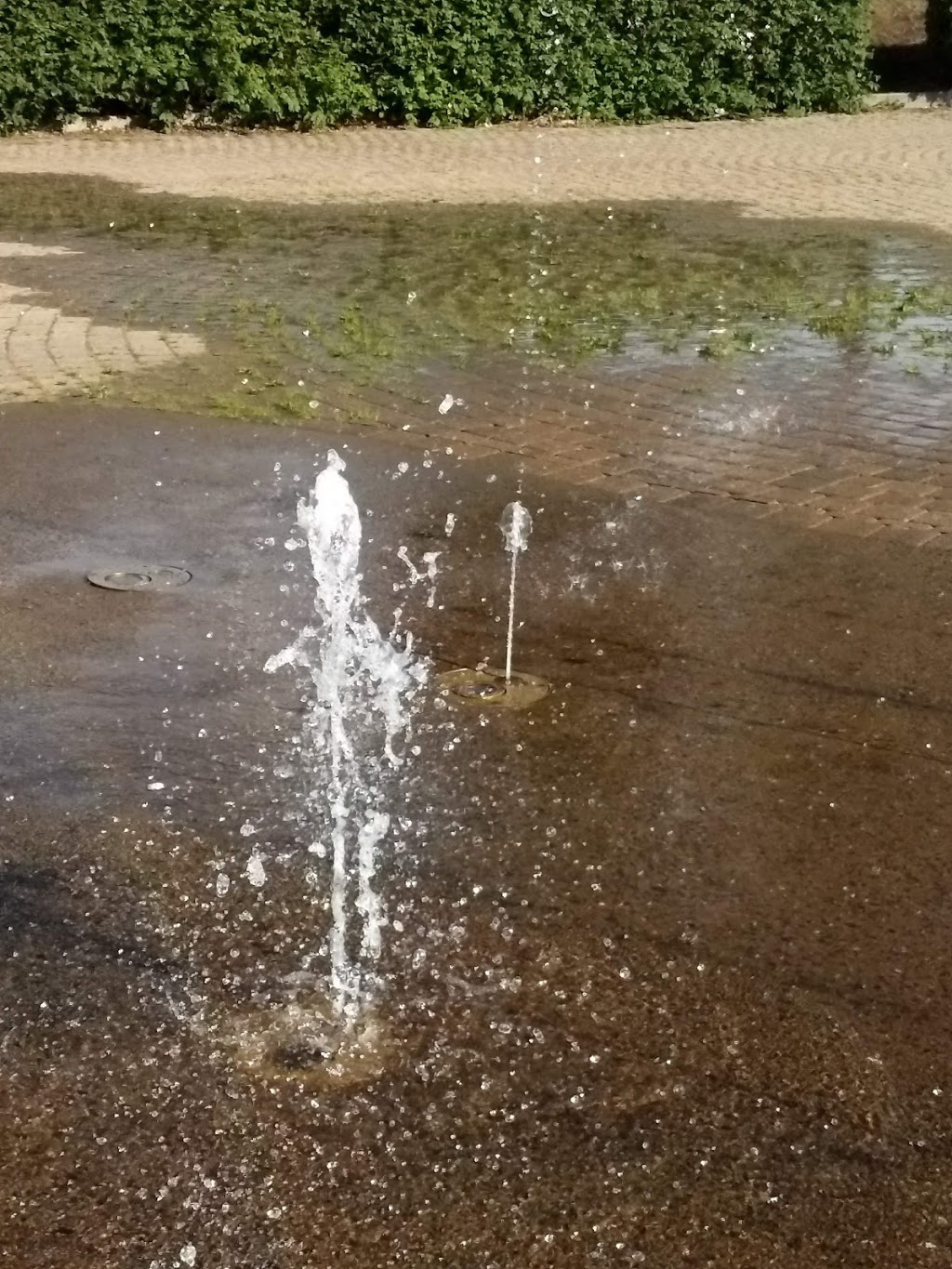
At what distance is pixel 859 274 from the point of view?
1192cm

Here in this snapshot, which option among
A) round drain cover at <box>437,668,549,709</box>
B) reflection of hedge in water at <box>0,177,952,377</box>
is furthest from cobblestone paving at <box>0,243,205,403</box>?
round drain cover at <box>437,668,549,709</box>

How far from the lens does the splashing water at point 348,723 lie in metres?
3.84

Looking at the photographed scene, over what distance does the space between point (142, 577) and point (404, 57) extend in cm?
1508

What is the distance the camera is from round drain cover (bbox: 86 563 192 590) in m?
5.86

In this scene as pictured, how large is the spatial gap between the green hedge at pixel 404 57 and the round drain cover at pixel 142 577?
14220 mm

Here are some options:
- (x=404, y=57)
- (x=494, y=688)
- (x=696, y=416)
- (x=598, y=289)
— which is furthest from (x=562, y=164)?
(x=494, y=688)

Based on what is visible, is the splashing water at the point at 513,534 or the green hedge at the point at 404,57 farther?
the green hedge at the point at 404,57

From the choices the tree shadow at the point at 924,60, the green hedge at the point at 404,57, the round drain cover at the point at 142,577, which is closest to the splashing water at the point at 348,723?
the round drain cover at the point at 142,577

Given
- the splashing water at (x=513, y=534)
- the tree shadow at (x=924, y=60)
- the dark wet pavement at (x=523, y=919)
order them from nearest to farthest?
the dark wet pavement at (x=523, y=919), the splashing water at (x=513, y=534), the tree shadow at (x=924, y=60)

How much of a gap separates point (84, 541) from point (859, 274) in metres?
7.26

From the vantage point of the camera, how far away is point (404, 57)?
19.6m

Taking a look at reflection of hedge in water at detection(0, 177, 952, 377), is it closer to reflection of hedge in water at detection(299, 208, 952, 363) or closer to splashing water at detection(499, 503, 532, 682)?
reflection of hedge in water at detection(299, 208, 952, 363)

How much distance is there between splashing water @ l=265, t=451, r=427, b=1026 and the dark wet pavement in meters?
0.08

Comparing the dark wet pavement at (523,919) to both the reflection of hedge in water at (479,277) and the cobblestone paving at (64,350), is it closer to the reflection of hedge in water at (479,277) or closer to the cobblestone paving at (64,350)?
the cobblestone paving at (64,350)
